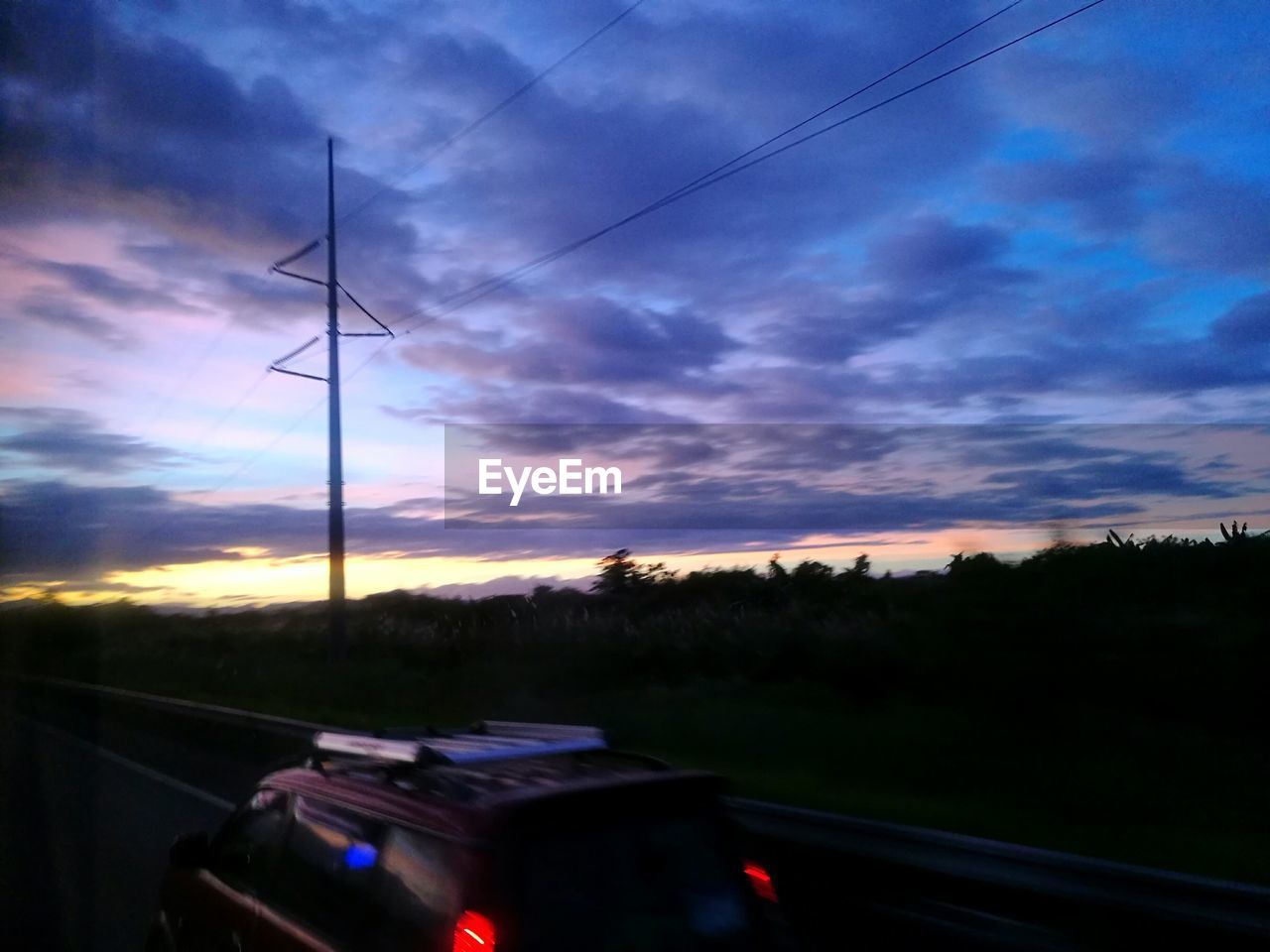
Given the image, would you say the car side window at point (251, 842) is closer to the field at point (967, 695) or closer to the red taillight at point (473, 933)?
the red taillight at point (473, 933)

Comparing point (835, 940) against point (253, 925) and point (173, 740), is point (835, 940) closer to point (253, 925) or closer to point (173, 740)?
point (253, 925)

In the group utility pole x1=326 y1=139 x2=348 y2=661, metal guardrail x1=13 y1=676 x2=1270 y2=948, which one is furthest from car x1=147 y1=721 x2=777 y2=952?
utility pole x1=326 y1=139 x2=348 y2=661

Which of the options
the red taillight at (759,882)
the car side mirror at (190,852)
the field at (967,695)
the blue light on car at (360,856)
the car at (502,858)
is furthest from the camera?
the field at (967,695)

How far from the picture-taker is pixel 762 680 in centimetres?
2481

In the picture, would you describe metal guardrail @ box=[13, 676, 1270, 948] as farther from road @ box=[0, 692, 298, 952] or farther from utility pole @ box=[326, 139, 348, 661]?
utility pole @ box=[326, 139, 348, 661]

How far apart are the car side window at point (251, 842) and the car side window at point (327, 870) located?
0.53ft

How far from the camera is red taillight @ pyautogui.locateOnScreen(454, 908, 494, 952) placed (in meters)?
3.31

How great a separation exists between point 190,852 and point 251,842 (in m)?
0.66

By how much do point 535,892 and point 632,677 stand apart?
24.0 metres

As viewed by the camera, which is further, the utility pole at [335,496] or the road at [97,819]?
the utility pole at [335,496]

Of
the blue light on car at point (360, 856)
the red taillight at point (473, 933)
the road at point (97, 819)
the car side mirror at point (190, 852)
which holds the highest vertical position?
the blue light on car at point (360, 856)

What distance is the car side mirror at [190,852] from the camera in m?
5.30

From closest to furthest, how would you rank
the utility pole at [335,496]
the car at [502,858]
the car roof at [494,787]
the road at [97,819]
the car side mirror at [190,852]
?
the car at [502,858] < the car roof at [494,787] < the car side mirror at [190,852] < the road at [97,819] < the utility pole at [335,496]

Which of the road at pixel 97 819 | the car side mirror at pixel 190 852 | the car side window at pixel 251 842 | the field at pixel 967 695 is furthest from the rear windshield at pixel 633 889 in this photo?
the field at pixel 967 695
